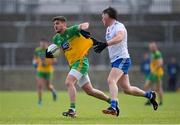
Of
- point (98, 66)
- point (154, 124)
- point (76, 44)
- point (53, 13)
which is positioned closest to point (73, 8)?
point (53, 13)

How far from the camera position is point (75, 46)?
16.6 meters

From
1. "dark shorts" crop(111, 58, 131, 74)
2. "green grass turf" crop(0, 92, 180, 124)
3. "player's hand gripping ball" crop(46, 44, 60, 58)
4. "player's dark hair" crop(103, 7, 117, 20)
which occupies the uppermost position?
"player's dark hair" crop(103, 7, 117, 20)

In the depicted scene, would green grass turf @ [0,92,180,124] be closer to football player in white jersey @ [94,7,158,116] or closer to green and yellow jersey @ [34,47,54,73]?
football player in white jersey @ [94,7,158,116]

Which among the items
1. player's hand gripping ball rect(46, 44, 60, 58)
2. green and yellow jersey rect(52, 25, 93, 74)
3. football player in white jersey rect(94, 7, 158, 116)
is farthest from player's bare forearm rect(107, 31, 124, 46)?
player's hand gripping ball rect(46, 44, 60, 58)

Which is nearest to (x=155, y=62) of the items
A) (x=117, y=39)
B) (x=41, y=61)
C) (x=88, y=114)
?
(x=41, y=61)

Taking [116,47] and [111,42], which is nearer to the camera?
[111,42]

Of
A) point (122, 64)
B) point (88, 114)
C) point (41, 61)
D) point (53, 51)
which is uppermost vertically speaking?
point (41, 61)

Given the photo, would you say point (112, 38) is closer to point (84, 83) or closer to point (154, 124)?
point (84, 83)

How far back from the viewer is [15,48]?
3825cm

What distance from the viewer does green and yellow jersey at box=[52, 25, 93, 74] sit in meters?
16.5

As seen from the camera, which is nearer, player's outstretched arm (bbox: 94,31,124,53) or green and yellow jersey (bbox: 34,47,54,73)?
player's outstretched arm (bbox: 94,31,124,53)

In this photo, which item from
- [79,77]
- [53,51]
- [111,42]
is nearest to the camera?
[111,42]

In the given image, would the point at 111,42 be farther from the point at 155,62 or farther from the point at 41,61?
the point at 41,61

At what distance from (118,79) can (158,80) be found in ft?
33.8
